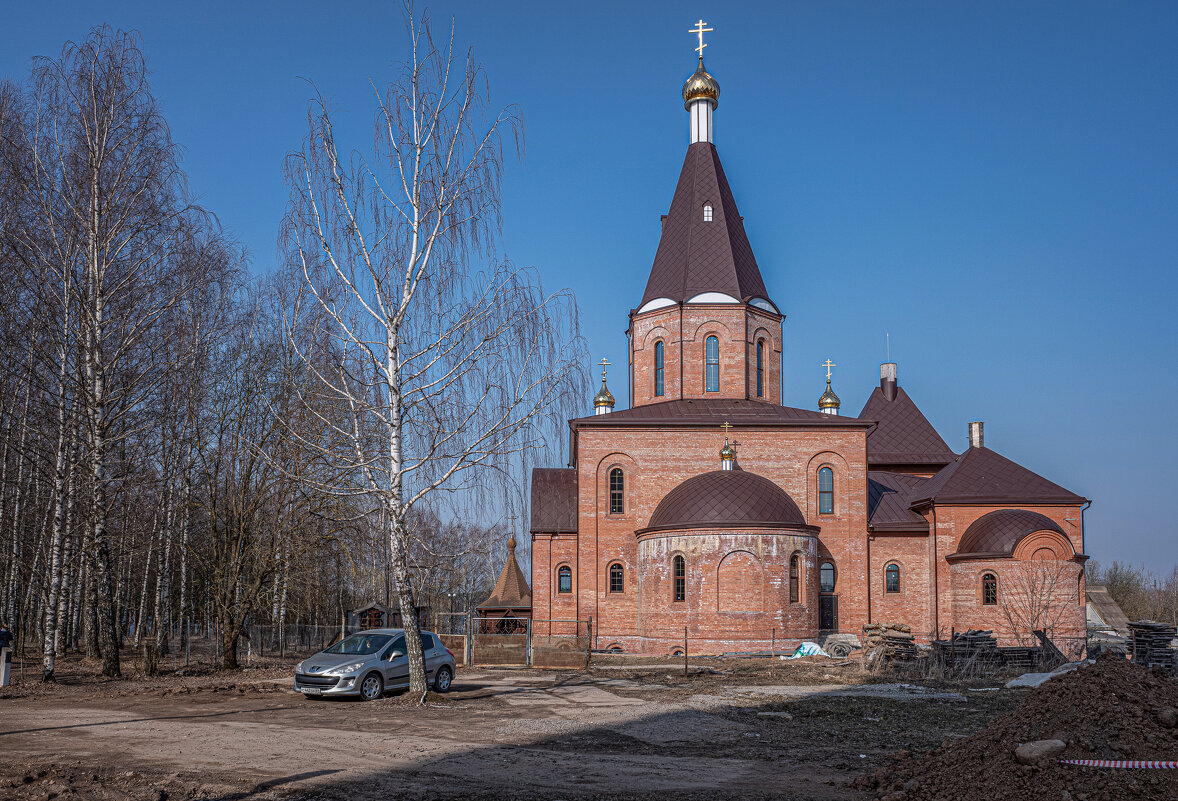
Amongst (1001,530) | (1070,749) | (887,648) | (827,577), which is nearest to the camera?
(1070,749)

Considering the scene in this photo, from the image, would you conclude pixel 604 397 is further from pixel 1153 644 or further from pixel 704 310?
pixel 1153 644

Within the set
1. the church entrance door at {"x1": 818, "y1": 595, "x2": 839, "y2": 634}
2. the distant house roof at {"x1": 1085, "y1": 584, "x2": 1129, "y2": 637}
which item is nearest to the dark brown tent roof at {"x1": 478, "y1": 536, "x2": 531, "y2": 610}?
the church entrance door at {"x1": 818, "y1": 595, "x2": 839, "y2": 634}

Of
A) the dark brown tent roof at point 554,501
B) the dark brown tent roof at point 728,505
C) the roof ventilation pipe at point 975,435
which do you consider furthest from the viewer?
the roof ventilation pipe at point 975,435

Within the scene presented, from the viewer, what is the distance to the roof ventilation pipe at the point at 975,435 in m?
36.1

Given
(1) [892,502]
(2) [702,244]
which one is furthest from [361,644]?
(1) [892,502]

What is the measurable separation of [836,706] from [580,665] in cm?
964

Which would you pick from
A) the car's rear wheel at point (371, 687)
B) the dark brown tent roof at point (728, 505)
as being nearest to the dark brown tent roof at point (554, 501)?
the dark brown tent roof at point (728, 505)

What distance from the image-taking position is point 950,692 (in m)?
18.3

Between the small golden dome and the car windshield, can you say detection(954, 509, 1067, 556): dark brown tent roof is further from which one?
the car windshield

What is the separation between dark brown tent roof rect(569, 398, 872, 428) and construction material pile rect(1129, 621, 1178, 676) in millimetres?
11209

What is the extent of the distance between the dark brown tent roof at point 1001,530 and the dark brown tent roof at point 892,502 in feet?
5.55

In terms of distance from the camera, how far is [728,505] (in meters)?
28.9

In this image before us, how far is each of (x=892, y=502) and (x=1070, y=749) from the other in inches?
1087

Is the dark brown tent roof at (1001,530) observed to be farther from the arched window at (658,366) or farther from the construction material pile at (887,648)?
the arched window at (658,366)
